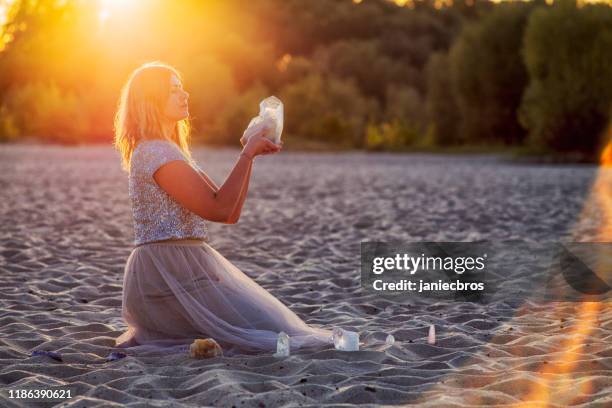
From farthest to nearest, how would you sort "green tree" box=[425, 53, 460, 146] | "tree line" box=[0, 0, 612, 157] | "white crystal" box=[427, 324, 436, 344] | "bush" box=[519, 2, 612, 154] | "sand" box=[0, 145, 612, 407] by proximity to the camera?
"green tree" box=[425, 53, 460, 146] → "tree line" box=[0, 0, 612, 157] → "bush" box=[519, 2, 612, 154] → "white crystal" box=[427, 324, 436, 344] → "sand" box=[0, 145, 612, 407]

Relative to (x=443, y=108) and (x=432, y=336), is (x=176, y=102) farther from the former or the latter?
(x=443, y=108)

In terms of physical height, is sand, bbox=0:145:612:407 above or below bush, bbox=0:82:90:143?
below

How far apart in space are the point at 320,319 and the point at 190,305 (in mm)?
1263

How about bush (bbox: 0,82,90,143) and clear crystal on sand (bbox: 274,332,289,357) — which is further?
bush (bbox: 0,82,90,143)

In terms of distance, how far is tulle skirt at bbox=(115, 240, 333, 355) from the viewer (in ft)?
15.4

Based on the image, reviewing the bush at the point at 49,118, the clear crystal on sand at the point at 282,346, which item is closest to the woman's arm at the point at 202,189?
the clear crystal on sand at the point at 282,346

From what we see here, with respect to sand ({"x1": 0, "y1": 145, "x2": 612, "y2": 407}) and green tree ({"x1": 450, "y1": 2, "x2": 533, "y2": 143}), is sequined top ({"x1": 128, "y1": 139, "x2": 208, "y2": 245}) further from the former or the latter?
green tree ({"x1": 450, "y1": 2, "x2": 533, "y2": 143})

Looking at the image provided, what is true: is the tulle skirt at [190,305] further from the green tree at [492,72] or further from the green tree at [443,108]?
the green tree at [443,108]

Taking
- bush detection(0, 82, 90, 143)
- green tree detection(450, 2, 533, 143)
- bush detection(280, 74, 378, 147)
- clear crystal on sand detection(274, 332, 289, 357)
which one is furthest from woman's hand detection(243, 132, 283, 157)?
bush detection(0, 82, 90, 143)

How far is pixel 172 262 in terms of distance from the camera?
15.5ft

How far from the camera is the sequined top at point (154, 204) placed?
4664 millimetres

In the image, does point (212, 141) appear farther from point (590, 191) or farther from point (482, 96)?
point (590, 191)

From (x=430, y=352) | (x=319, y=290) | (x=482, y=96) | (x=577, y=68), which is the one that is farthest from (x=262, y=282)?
(x=482, y=96)

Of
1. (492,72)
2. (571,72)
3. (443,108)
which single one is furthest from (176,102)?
(443,108)
